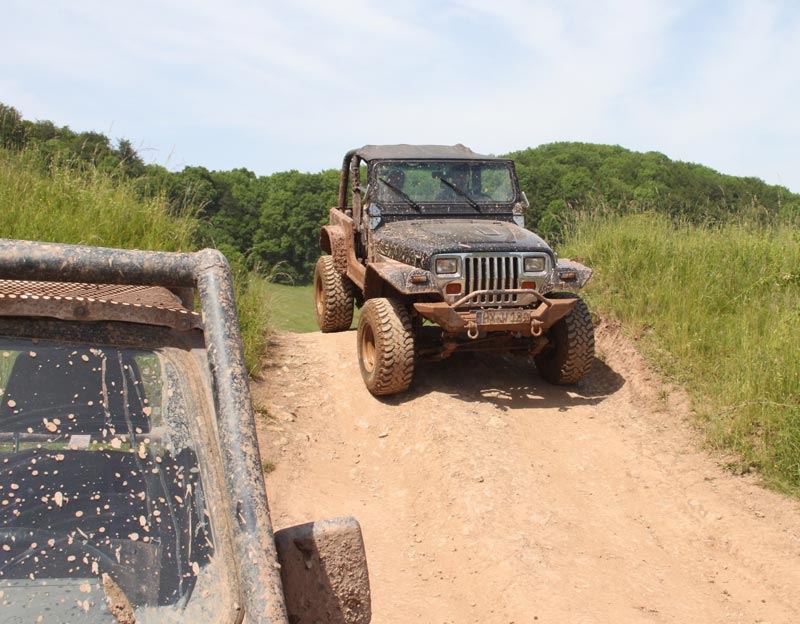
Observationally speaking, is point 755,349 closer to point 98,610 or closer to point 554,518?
point 554,518

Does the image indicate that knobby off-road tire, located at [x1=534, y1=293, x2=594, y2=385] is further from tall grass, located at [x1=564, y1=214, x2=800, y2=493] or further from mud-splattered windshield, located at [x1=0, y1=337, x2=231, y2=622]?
mud-splattered windshield, located at [x1=0, y1=337, x2=231, y2=622]

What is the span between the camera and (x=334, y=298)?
9.09 meters

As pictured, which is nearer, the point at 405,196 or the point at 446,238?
the point at 446,238

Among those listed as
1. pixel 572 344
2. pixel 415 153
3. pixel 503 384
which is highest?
pixel 415 153

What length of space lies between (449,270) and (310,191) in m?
16.6

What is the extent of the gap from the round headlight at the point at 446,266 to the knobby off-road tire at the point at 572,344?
966 millimetres

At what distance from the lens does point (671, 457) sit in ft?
20.6

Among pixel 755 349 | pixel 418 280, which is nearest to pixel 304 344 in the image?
pixel 418 280

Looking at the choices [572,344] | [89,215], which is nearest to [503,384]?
[572,344]

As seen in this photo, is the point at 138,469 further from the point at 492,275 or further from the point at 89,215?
the point at 89,215

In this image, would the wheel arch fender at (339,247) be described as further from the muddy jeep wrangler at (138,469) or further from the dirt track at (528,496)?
the muddy jeep wrangler at (138,469)

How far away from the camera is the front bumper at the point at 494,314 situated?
20.9 ft

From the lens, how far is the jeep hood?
657cm

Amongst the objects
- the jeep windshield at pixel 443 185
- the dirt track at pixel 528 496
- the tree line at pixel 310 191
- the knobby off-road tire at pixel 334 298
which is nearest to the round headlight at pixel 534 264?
the dirt track at pixel 528 496
